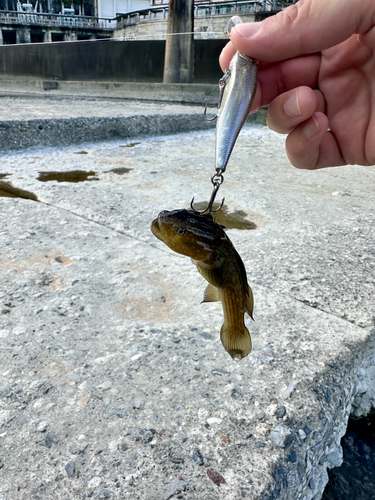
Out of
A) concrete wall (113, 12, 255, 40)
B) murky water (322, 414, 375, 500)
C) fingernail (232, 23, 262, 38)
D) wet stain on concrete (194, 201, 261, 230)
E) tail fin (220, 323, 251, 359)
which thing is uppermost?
concrete wall (113, 12, 255, 40)

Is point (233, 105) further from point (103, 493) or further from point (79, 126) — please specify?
point (79, 126)

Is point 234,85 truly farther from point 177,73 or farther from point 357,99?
point 177,73

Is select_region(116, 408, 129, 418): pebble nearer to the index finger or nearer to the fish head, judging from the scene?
the fish head

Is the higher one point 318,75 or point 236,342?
point 318,75

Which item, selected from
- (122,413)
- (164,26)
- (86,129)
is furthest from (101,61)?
(164,26)

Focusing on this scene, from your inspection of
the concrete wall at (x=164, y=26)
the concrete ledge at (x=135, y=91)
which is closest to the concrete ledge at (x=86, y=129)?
the concrete ledge at (x=135, y=91)

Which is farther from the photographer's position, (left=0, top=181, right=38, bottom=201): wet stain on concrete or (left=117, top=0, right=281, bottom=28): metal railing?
(left=117, top=0, right=281, bottom=28): metal railing

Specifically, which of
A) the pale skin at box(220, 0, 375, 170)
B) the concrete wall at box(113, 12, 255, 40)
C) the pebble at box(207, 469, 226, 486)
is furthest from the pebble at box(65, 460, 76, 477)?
the concrete wall at box(113, 12, 255, 40)
